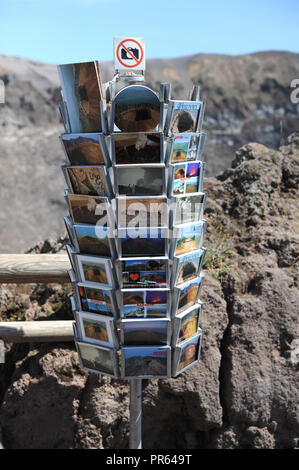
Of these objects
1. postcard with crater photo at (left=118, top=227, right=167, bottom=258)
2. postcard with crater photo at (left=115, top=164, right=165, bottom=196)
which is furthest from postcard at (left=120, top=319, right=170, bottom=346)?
postcard with crater photo at (left=115, top=164, right=165, bottom=196)

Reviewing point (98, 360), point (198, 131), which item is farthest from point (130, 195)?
point (98, 360)

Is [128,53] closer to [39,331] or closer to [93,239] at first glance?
[93,239]

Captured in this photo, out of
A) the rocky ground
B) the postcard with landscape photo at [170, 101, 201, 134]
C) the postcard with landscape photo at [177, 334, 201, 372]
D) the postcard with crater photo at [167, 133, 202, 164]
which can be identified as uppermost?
the postcard with landscape photo at [170, 101, 201, 134]

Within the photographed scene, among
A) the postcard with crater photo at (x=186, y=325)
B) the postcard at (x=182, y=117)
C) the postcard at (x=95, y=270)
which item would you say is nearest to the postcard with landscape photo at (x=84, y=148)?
the postcard at (x=182, y=117)

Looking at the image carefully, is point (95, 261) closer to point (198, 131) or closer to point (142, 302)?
point (142, 302)

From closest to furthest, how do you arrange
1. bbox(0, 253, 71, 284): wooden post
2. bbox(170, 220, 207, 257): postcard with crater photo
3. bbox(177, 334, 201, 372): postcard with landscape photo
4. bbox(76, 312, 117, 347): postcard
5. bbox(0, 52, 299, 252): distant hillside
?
bbox(170, 220, 207, 257): postcard with crater photo < bbox(76, 312, 117, 347): postcard < bbox(177, 334, 201, 372): postcard with landscape photo < bbox(0, 253, 71, 284): wooden post < bbox(0, 52, 299, 252): distant hillside

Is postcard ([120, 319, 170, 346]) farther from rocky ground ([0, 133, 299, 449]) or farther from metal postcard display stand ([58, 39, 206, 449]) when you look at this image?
rocky ground ([0, 133, 299, 449])

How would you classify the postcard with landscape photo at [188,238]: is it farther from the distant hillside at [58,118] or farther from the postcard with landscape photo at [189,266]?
the distant hillside at [58,118]
